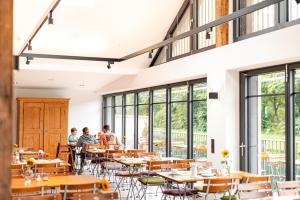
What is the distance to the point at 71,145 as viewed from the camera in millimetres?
12906

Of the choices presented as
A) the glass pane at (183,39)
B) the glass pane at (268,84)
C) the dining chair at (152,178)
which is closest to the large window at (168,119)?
the glass pane at (183,39)

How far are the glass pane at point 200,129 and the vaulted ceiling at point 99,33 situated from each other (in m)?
2.84

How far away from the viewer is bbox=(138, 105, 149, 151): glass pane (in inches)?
524

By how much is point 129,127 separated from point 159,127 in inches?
114

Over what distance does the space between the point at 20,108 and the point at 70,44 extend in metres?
4.44

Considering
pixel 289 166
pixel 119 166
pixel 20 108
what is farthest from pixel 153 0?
pixel 20 108

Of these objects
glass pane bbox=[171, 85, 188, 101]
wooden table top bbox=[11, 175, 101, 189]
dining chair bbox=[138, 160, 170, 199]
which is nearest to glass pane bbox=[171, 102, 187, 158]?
glass pane bbox=[171, 85, 188, 101]

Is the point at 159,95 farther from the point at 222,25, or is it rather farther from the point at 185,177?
the point at 185,177

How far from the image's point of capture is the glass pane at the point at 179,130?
35.8ft

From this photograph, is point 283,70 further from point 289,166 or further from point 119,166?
point 119,166

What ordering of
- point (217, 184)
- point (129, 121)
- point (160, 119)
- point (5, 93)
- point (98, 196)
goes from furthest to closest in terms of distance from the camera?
point (129, 121)
point (160, 119)
point (217, 184)
point (98, 196)
point (5, 93)

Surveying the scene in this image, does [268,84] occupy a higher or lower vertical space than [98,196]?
higher

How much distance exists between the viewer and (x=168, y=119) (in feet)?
38.4

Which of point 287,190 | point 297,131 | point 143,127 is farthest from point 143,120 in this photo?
point 287,190
